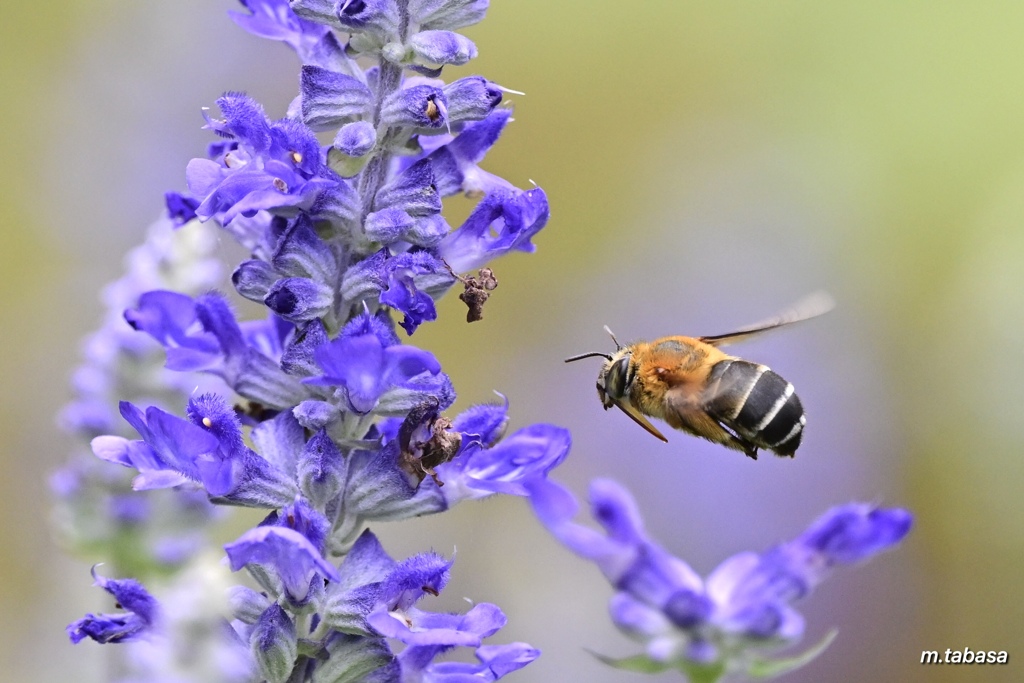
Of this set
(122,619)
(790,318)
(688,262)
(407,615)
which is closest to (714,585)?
(790,318)

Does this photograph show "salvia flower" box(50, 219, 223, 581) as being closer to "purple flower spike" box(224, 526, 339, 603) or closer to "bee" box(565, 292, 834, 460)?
"bee" box(565, 292, 834, 460)

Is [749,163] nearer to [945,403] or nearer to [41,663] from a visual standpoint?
[945,403]

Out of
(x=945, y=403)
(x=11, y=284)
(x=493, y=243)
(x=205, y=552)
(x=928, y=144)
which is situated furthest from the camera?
(x=928, y=144)

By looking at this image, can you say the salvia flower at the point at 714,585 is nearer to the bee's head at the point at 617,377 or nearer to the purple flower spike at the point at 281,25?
the bee's head at the point at 617,377

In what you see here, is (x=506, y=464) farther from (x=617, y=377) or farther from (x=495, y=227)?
(x=617, y=377)

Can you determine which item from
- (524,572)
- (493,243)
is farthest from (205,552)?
(524,572)
